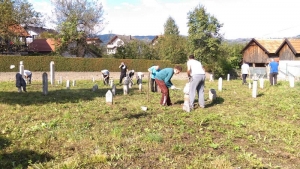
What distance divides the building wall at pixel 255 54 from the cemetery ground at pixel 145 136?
39500mm

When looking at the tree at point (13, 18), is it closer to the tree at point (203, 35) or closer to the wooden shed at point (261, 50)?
the tree at point (203, 35)

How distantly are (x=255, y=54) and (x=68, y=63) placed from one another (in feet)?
106

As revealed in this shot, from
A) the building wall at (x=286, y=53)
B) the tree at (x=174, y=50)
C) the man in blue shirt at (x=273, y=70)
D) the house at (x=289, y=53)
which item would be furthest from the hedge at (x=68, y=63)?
the man in blue shirt at (x=273, y=70)

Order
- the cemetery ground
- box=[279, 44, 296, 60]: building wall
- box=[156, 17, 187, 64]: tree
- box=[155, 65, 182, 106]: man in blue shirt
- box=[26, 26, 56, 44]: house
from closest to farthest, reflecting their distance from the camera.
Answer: the cemetery ground → box=[155, 65, 182, 106]: man in blue shirt → box=[279, 44, 296, 60]: building wall → box=[26, 26, 56, 44]: house → box=[156, 17, 187, 64]: tree

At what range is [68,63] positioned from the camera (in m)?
31.8

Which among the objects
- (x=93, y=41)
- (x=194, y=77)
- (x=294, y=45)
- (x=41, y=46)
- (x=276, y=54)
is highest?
(x=93, y=41)

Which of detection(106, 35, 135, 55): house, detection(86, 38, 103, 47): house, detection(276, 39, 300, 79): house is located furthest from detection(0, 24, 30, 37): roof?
detection(276, 39, 300, 79): house

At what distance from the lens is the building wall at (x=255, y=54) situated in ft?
152

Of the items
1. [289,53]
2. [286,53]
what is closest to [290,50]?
[289,53]

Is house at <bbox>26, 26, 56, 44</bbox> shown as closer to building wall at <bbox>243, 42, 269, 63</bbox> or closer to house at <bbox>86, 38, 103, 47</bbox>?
house at <bbox>86, 38, 103, 47</bbox>

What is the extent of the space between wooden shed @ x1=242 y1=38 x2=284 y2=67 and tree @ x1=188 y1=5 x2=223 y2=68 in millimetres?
11612

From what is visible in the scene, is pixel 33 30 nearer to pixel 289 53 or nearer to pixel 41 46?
pixel 41 46

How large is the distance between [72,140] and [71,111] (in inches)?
120

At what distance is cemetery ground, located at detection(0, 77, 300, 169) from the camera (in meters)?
4.79
